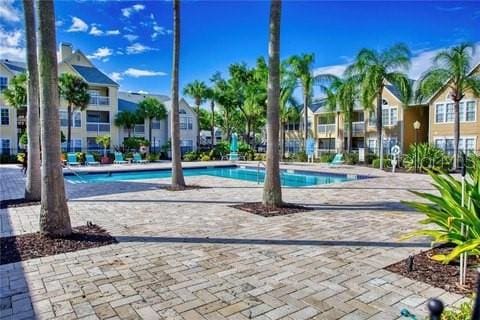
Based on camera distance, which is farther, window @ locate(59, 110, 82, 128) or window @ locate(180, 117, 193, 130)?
window @ locate(180, 117, 193, 130)

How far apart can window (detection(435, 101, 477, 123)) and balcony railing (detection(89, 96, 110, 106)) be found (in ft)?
103

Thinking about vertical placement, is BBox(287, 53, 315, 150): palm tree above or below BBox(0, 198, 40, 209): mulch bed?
above

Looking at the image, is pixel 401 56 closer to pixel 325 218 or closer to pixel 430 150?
pixel 430 150

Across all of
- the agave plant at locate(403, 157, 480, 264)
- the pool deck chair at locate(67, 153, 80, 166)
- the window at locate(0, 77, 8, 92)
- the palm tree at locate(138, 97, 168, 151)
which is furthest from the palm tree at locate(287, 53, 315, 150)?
the window at locate(0, 77, 8, 92)

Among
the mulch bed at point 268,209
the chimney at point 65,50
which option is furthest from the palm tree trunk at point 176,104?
the chimney at point 65,50

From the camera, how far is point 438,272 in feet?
13.7

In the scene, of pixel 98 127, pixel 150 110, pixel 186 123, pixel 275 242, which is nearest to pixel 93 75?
pixel 98 127

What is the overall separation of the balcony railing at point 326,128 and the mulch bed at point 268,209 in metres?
29.7

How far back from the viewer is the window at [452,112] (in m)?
24.9

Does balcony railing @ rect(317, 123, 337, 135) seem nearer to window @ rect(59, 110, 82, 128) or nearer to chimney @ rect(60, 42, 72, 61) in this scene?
window @ rect(59, 110, 82, 128)

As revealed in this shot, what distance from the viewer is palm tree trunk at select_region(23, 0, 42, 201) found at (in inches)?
323

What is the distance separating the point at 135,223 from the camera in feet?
22.4

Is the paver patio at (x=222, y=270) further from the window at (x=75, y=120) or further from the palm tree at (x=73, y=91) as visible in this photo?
the window at (x=75, y=120)

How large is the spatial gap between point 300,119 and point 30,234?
35.5m
